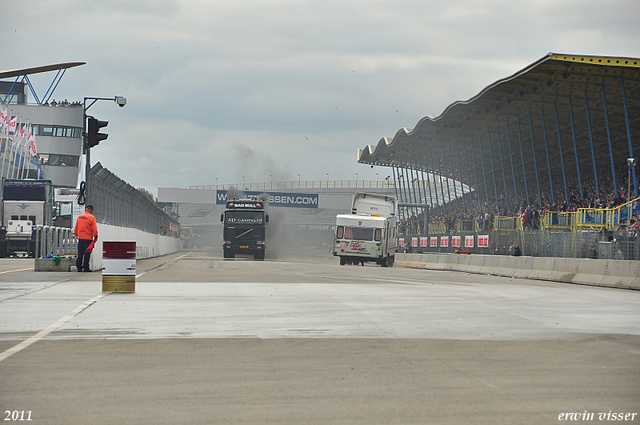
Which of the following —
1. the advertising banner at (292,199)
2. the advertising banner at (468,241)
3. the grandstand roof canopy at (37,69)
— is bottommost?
the advertising banner at (468,241)

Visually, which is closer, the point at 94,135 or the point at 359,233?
the point at 94,135

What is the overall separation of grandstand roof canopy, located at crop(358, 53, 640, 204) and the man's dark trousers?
960 inches

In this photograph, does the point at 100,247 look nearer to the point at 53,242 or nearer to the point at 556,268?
the point at 53,242

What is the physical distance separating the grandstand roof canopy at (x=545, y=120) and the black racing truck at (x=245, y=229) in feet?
51.5

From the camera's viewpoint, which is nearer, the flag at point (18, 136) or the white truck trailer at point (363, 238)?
the white truck trailer at point (363, 238)

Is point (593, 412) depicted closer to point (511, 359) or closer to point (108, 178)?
point (511, 359)

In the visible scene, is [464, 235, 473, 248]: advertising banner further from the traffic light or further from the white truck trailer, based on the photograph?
the traffic light

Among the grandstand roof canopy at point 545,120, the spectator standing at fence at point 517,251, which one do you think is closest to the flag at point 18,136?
the grandstand roof canopy at point 545,120

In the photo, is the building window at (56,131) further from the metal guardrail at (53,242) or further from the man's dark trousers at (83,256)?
the man's dark trousers at (83,256)

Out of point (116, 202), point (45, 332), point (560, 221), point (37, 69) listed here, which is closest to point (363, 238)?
point (560, 221)

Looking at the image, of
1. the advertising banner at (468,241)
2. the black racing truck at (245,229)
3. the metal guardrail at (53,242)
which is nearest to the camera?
the metal guardrail at (53,242)

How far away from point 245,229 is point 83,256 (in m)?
23.8

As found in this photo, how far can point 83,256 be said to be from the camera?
67.9ft

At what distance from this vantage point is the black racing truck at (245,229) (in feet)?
146
